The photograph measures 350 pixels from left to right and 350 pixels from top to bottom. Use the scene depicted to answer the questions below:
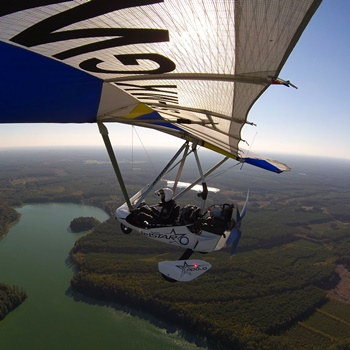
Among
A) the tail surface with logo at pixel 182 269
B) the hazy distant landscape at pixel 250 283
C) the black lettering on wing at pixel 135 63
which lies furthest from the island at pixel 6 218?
the black lettering on wing at pixel 135 63

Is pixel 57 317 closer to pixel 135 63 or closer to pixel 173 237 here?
pixel 173 237

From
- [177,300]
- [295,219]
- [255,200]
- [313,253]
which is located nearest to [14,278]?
[177,300]

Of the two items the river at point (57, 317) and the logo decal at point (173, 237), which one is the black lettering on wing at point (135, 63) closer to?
the logo decal at point (173, 237)

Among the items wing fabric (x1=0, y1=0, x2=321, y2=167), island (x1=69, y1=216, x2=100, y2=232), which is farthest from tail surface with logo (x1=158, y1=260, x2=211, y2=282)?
island (x1=69, y1=216, x2=100, y2=232)

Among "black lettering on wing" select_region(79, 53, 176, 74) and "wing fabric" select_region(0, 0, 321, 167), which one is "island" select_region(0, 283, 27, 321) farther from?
"black lettering on wing" select_region(79, 53, 176, 74)

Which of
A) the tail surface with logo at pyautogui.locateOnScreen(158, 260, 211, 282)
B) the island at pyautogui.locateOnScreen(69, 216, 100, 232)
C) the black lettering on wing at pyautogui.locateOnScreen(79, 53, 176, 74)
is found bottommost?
the island at pyautogui.locateOnScreen(69, 216, 100, 232)
